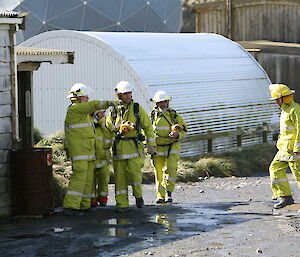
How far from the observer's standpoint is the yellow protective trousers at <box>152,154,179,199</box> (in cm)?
1355

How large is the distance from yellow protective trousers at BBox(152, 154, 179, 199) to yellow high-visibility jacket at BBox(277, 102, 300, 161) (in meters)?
2.01

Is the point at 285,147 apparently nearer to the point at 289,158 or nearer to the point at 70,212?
Answer: the point at 289,158

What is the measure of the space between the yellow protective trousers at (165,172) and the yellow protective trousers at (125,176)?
0.97 m

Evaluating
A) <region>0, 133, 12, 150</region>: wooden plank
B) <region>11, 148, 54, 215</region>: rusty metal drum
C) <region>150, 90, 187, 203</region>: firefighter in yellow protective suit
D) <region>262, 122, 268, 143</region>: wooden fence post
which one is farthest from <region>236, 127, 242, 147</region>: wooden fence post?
<region>0, 133, 12, 150</region>: wooden plank

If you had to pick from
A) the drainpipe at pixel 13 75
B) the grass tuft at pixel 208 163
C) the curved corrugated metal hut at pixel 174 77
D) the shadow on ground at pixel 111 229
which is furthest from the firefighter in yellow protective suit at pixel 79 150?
the curved corrugated metal hut at pixel 174 77

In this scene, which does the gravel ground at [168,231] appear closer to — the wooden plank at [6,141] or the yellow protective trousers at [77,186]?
the yellow protective trousers at [77,186]

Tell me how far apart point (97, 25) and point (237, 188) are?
1615 centimetres

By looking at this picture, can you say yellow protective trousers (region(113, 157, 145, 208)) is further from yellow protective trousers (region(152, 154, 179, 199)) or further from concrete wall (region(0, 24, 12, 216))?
concrete wall (region(0, 24, 12, 216))

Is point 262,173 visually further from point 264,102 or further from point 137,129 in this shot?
point 137,129

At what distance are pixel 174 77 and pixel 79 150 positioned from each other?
778 cm

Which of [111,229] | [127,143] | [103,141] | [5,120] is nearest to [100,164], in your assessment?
[103,141]

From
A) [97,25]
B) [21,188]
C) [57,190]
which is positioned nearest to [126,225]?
[21,188]

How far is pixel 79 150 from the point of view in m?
12.2

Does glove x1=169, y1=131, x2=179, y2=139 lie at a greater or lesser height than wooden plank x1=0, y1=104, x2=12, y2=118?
lesser
